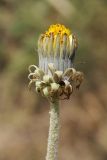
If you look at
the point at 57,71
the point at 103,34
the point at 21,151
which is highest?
the point at 103,34

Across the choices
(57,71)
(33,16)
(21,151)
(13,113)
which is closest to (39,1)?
(33,16)

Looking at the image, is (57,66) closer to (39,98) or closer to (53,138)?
(53,138)

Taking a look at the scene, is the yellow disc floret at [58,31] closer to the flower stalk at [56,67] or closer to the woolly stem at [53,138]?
the flower stalk at [56,67]

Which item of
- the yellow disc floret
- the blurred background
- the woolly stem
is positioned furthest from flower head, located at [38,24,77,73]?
the blurred background

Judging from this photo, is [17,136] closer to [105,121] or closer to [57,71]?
[105,121]

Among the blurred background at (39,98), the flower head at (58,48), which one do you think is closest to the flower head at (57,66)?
the flower head at (58,48)

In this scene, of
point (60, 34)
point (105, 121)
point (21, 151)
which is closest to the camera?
point (60, 34)

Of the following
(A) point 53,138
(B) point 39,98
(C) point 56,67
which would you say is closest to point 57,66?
(C) point 56,67
